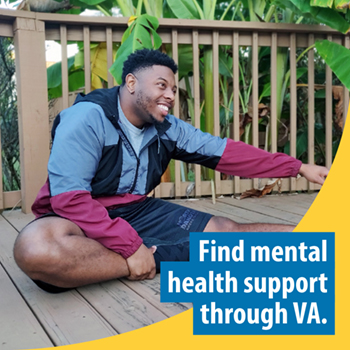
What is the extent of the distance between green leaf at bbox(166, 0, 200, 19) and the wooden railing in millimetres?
325

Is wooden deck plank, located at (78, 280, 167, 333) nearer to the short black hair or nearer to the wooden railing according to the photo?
the short black hair

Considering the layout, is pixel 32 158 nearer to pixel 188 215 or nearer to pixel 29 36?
pixel 29 36

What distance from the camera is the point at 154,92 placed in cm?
242

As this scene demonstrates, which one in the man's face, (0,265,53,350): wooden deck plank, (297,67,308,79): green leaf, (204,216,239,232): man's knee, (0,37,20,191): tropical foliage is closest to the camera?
(0,265,53,350): wooden deck plank

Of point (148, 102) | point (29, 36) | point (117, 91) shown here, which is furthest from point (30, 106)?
point (148, 102)

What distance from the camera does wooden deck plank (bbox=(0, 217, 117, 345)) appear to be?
5.74ft

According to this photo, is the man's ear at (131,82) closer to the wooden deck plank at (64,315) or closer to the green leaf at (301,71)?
the wooden deck plank at (64,315)

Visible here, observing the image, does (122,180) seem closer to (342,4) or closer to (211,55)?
(211,55)

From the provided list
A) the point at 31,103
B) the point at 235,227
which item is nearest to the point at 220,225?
the point at 235,227

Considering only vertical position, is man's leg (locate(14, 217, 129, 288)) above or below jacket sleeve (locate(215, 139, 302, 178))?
below

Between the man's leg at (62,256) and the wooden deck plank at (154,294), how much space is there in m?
0.10

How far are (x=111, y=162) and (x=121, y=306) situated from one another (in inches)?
28.1

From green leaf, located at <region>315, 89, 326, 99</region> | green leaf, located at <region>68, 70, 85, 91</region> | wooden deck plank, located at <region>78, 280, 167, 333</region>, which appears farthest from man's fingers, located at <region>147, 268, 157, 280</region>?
green leaf, located at <region>315, 89, 326, 99</region>

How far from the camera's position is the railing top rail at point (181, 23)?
12.9ft
